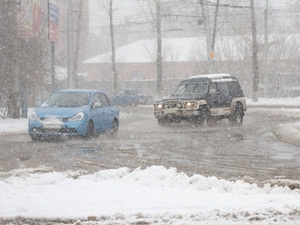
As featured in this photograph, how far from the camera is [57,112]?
575 inches

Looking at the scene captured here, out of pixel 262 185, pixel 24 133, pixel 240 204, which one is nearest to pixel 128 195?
pixel 240 204

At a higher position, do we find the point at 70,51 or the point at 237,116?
the point at 70,51

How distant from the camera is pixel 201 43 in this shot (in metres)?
62.4

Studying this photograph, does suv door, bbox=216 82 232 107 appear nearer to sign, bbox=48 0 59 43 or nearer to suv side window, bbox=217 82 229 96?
suv side window, bbox=217 82 229 96

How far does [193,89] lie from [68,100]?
22.3 ft

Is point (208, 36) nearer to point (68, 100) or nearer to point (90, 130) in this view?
point (68, 100)

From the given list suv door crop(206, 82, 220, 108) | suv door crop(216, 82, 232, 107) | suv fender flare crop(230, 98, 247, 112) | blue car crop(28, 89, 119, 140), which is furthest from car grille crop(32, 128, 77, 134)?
suv fender flare crop(230, 98, 247, 112)

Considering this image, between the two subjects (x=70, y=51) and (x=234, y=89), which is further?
(x=70, y=51)

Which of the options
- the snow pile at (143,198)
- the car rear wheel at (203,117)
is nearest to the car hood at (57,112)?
the car rear wheel at (203,117)

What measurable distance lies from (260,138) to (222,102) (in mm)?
5402

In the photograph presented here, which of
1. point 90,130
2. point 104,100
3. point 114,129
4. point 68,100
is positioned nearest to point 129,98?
point 114,129

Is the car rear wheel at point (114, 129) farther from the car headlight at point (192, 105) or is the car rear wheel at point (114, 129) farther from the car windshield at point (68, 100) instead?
the car headlight at point (192, 105)

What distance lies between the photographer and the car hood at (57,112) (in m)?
14.5

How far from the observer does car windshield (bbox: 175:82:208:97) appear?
20.8m
